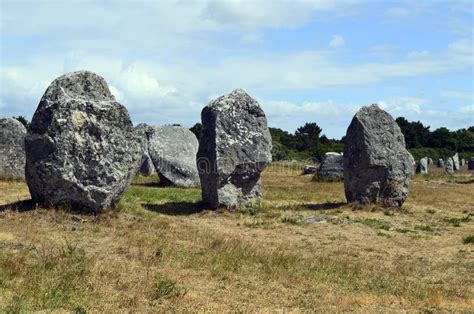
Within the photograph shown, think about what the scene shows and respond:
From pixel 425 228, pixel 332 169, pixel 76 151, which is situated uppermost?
pixel 76 151

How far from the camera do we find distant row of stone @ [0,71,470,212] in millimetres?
14602

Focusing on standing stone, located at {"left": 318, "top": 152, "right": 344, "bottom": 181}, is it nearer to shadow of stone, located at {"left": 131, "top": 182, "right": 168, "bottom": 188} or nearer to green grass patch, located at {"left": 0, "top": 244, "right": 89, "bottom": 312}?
shadow of stone, located at {"left": 131, "top": 182, "right": 168, "bottom": 188}

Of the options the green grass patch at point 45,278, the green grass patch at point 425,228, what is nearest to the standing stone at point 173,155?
the green grass patch at point 425,228

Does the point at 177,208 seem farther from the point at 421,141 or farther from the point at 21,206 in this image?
the point at 421,141

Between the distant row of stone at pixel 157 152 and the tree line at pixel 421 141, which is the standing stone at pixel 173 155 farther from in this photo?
the tree line at pixel 421 141

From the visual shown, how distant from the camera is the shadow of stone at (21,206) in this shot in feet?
48.0

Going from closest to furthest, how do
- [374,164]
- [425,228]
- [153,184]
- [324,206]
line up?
[425,228], [374,164], [324,206], [153,184]

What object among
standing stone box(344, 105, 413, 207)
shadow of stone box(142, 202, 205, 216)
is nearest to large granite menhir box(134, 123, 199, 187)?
shadow of stone box(142, 202, 205, 216)

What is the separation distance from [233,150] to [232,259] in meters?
7.94

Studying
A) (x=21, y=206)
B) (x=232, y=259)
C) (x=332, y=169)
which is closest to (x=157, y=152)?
(x=332, y=169)

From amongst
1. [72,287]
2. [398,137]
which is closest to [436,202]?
[398,137]

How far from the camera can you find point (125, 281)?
906 cm

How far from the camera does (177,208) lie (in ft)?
61.2

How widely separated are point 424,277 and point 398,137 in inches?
411
